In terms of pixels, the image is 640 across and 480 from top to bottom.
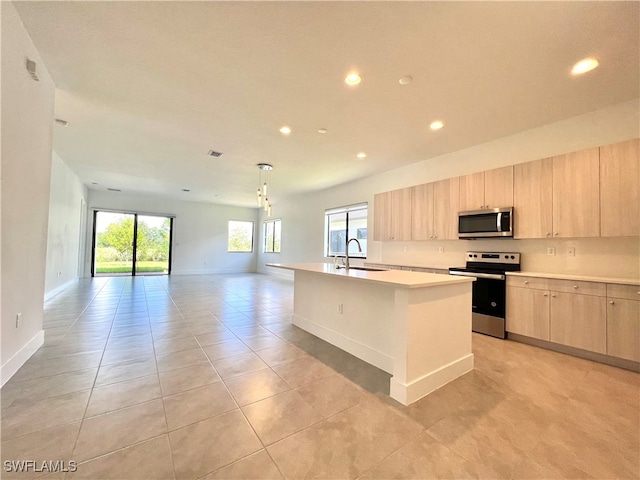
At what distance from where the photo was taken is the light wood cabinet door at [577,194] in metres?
2.86

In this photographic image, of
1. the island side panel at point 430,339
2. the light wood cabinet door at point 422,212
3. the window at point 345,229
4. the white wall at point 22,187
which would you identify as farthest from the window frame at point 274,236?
the island side panel at point 430,339

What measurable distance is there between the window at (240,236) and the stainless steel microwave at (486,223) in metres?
8.86

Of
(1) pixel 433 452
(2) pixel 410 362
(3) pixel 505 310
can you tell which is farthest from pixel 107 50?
(3) pixel 505 310

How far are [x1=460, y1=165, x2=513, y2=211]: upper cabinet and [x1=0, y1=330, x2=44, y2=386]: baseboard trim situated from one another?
5181 mm

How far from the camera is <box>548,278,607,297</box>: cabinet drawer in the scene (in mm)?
2674

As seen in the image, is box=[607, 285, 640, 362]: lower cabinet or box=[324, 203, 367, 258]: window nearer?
box=[607, 285, 640, 362]: lower cabinet

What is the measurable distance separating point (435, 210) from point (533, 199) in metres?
1.31

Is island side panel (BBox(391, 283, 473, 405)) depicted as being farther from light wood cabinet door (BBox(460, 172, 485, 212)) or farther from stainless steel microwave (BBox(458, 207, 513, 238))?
light wood cabinet door (BBox(460, 172, 485, 212))

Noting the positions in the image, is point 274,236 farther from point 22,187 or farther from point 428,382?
point 428,382

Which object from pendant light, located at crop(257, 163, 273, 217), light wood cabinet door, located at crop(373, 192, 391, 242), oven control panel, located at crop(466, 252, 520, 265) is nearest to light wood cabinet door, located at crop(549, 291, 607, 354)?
oven control panel, located at crop(466, 252, 520, 265)

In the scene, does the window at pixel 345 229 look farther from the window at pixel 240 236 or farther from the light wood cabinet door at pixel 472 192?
the window at pixel 240 236

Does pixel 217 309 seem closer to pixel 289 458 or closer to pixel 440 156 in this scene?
pixel 289 458

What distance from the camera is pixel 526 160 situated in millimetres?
3557

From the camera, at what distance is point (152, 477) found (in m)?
1.26
